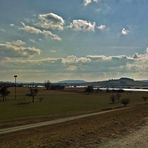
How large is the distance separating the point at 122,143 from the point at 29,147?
3.51 m

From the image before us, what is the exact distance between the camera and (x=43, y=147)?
1477cm

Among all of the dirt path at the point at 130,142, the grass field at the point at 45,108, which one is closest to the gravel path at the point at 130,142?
the dirt path at the point at 130,142

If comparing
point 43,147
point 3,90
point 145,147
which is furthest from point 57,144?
point 3,90

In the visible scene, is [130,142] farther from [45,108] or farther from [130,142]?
[45,108]

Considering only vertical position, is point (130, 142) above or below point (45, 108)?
above

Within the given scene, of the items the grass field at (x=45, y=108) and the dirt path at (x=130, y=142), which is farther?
the grass field at (x=45, y=108)

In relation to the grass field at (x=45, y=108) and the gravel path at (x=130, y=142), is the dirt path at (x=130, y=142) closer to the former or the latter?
the gravel path at (x=130, y=142)

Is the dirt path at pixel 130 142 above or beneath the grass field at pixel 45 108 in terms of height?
above

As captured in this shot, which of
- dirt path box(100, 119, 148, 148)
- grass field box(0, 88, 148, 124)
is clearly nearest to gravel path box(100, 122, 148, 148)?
dirt path box(100, 119, 148, 148)

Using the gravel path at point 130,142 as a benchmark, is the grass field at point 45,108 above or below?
below

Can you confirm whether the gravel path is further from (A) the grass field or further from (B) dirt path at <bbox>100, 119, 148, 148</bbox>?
(A) the grass field

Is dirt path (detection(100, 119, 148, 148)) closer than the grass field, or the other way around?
dirt path (detection(100, 119, 148, 148))

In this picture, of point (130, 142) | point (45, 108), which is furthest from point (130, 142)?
point (45, 108)

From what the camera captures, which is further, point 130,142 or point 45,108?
point 45,108
